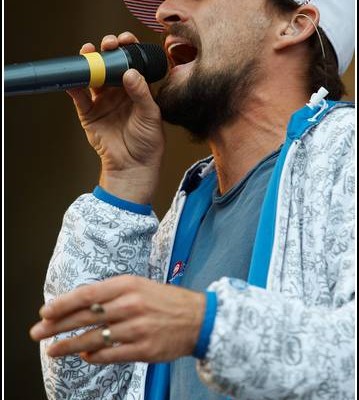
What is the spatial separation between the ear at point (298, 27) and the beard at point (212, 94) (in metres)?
0.06

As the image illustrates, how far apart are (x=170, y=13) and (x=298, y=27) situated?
22 centimetres

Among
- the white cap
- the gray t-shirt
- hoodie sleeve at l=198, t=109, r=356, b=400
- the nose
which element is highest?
the nose

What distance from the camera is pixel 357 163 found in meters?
1.31

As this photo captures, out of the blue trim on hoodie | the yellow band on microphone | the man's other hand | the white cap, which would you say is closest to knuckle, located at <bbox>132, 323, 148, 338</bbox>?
the man's other hand

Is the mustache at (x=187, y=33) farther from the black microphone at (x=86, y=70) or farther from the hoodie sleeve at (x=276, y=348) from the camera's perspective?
the hoodie sleeve at (x=276, y=348)

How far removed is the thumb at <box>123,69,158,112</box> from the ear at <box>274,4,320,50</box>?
23cm

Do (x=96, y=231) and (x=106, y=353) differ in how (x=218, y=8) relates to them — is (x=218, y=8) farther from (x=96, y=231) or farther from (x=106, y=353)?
(x=106, y=353)

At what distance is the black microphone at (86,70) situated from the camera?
1.41m

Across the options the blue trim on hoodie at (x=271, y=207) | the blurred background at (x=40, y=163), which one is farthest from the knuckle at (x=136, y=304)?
the blurred background at (x=40, y=163)

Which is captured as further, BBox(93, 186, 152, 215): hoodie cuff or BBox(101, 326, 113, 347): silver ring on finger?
BBox(93, 186, 152, 215): hoodie cuff

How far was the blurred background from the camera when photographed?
Answer: 2680 mm

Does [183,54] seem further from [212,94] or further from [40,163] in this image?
[40,163]

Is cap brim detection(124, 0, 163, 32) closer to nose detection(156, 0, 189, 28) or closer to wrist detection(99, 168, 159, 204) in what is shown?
nose detection(156, 0, 189, 28)

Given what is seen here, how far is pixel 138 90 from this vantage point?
162 cm
